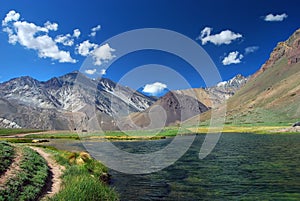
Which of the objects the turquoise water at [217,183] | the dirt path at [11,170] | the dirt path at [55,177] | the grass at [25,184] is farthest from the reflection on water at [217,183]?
the dirt path at [11,170]

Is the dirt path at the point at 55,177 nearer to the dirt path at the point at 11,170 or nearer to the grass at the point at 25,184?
the grass at the point at 25,184

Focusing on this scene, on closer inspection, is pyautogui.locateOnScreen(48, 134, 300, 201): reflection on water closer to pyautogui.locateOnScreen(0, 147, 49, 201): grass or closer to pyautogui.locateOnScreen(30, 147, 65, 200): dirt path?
pyautogui.locateOnScreen(30, 147, 65, 200): dirt path

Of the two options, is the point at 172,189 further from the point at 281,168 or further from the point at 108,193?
the point at 281,168

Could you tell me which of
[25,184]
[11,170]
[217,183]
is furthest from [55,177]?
[217,183]

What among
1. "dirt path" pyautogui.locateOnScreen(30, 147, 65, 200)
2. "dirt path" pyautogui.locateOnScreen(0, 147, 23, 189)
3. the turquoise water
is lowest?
the turquoise water

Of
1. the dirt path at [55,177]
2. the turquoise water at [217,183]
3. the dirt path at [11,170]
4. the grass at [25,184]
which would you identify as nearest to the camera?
the grass at [25,184]

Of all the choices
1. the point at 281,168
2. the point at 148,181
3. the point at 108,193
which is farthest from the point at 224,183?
the point at 108,193

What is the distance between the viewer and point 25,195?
18.8 metres

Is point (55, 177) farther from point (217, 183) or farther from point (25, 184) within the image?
point (217, 183)

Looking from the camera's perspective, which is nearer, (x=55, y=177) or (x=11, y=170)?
(x=11, y=170)

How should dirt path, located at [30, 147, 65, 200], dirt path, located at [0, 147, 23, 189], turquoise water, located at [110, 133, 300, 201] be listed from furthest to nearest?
turquoise water, located at [110, 133, 300, 201] → dirt path, located at [30, 147, 65, 200] → dirt path, located at [0, 147, 23, 189]

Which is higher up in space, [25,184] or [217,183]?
[25,184]

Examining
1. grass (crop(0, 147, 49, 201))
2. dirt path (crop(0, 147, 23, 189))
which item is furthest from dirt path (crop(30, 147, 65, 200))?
dirt path (crop(0, 147, 23, 189))

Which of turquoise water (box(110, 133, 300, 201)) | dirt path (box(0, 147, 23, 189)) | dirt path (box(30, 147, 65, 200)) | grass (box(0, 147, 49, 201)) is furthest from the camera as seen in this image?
turquoise water (box(110, 133, 300, 201))
